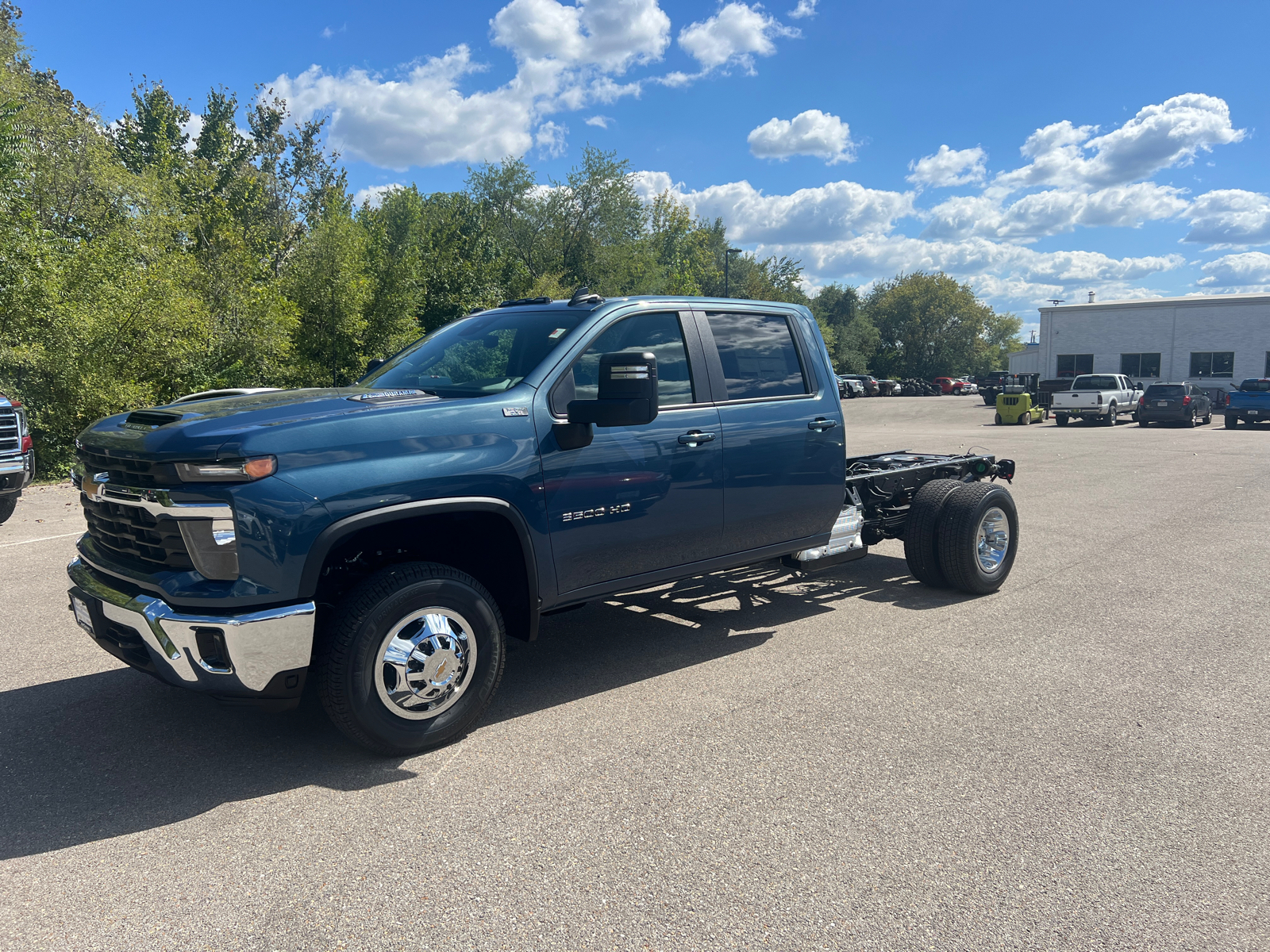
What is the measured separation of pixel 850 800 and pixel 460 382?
8.76 feet

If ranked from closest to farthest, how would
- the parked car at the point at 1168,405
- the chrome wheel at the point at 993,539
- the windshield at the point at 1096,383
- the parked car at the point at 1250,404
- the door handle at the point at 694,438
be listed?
the door handle at the point at 694,438 → the chrome wheel at the point at 993,539 → the parked car at the point at 1250,404 → the parked car at the point at 1168,405 → the windshield at the point at 1096,383

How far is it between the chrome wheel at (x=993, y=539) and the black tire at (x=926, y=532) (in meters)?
0.32

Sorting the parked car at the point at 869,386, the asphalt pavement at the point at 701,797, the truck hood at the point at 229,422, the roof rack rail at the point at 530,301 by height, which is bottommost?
the asphalt pavement at the point at 701,797

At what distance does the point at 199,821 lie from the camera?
3307mm

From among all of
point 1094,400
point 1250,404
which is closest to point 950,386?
point 1094,400

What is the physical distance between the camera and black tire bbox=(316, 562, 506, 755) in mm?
3529

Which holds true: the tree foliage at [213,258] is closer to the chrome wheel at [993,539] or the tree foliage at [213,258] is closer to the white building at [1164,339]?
→ the chrome wheel at [993,539]

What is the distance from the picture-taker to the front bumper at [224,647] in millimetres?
3297

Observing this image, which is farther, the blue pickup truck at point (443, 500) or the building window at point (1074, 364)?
the building window at point (1074, 364)

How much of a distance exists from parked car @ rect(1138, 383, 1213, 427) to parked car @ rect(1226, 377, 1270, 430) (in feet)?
3.92

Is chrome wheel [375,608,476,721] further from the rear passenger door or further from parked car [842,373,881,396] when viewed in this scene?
parked car [842,373,881,396]

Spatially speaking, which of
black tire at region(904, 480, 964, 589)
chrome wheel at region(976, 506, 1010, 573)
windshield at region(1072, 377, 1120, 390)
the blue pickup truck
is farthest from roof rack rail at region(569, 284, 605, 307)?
windshield at region(1072, 377, 1120, 390)

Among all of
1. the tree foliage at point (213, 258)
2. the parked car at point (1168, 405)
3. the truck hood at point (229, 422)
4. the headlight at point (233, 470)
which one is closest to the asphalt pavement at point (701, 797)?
the headlight at point (233, 470)

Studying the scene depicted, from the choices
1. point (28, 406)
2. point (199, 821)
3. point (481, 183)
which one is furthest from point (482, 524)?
point (481, 183)
